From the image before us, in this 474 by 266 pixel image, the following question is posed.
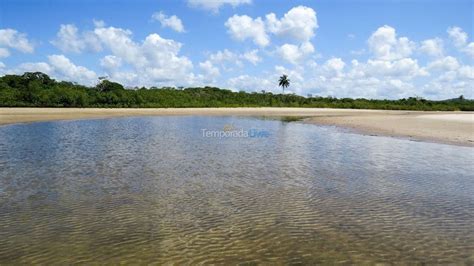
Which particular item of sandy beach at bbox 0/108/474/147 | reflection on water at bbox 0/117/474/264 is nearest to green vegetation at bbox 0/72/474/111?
sandy beach at bbox 0/108/474/147

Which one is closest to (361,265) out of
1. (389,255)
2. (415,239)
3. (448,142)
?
(389,255)

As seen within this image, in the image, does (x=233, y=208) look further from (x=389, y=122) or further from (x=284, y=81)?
(x=284, y=81)

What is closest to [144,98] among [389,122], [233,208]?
[389,122]

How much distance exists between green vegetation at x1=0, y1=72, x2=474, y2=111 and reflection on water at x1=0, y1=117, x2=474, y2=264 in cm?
6473

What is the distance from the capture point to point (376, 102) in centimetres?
12119

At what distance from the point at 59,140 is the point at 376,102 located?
115m

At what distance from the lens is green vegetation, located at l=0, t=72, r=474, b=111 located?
7475 centimetres

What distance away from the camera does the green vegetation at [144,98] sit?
74750mm

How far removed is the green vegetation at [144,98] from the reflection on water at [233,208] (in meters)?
64.7

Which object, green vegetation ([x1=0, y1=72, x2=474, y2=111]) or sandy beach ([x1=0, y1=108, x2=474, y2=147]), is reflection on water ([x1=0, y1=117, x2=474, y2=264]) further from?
green vegetation ([x1=0, y1=72, x2=474, y2=111])

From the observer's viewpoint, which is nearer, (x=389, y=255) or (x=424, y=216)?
(x=389, y=255)

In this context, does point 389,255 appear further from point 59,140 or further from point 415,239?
point 59,140

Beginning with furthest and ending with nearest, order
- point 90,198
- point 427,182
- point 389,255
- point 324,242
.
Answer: point 427,182
point 90,198
point 324,242
point 389,255

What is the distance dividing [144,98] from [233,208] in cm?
8467
